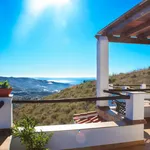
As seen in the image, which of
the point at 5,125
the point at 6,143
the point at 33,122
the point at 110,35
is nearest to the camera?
the point at 33,122

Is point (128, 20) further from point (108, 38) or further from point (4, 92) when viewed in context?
point (4, 92)

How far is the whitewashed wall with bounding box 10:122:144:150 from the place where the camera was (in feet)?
9.55

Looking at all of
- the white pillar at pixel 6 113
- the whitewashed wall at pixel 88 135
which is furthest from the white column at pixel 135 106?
the white pillar at pixel 6 113

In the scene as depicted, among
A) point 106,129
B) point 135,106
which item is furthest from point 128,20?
point 106,129

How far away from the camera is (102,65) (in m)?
4.84

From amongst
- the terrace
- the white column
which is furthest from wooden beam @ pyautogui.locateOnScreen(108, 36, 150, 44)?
the white column

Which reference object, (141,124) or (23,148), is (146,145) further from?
(23,148)

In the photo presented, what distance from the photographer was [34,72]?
61.7 m

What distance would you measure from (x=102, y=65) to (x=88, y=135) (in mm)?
2214

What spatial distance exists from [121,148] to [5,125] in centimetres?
187

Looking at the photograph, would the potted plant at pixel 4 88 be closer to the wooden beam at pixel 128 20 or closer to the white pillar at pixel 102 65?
the white pillar at pixel 102 65

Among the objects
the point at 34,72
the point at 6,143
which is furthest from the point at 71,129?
the point at 34,72

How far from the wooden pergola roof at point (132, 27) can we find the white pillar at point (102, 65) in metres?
0.20

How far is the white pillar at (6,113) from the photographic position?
2871mm
